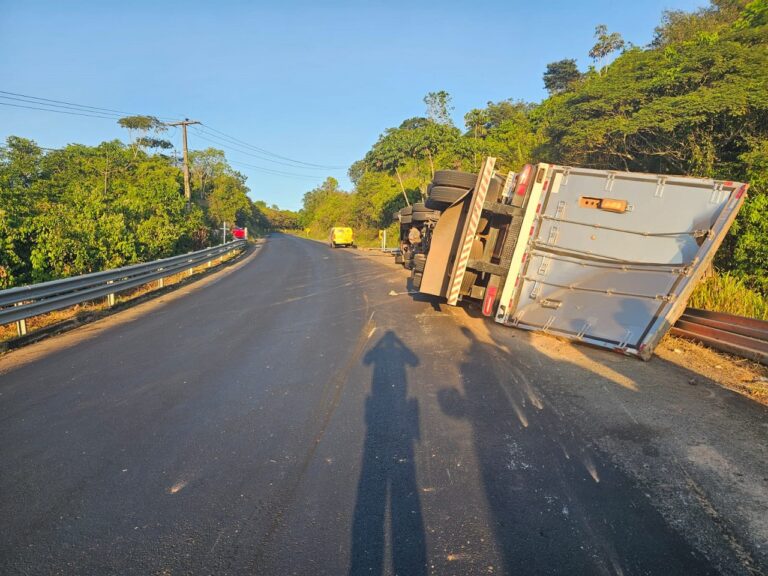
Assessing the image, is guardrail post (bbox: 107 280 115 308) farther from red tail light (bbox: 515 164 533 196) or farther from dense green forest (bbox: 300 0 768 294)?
dense green forest (bbox: 300 0 768 294)

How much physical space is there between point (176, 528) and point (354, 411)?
75.4 inches

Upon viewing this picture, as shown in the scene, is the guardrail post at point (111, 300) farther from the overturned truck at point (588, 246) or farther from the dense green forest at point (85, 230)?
the overturned truck at point (588, 246)

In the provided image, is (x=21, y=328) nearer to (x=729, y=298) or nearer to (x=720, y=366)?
(x=720, y=366)

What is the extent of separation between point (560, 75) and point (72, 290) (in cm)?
5598

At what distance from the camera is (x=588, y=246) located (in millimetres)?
6715

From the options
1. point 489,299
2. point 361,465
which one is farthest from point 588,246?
point 361,465

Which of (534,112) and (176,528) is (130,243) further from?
(534,112)

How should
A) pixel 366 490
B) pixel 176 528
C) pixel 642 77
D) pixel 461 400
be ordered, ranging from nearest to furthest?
pixel 176 528
pixel 366 490
pixel 461 400
pixel 642 77

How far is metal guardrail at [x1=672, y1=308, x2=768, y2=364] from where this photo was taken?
5.70 metres

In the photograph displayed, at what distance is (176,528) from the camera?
8.80ft

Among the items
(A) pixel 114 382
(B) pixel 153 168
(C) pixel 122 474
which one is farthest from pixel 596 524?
(B) pixel 153 168

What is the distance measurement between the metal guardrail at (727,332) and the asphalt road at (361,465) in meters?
1.40

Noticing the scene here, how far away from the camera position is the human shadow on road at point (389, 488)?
246 cm

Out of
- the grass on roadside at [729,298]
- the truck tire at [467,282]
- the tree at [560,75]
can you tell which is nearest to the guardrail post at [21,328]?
the truck tire at [467,282]
